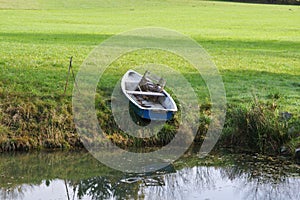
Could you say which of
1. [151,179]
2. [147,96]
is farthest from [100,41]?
[151,179]

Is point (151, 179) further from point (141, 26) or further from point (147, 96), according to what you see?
point (141, 26)

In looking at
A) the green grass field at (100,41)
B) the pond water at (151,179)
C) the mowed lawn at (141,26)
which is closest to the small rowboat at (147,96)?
the green grass field at (100,41)

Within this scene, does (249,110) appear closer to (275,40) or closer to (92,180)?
→ (92,180)

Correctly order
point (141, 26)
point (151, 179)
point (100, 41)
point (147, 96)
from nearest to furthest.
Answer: point (151, 179)
point (147, 96)
point (100, 41)
point (141, 26)

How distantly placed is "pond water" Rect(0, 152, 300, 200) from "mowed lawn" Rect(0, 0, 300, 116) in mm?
1978

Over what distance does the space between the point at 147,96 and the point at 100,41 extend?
36.1 feet

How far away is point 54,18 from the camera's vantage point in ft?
135

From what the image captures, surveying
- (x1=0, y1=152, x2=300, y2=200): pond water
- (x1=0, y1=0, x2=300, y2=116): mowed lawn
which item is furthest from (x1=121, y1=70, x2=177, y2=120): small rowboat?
(x1=0, y1=0, x2=300, y2=116): mowed lawn

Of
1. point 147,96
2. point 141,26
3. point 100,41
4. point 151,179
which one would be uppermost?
point 141,26

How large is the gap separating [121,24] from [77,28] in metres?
4.23

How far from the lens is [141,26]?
3606 centimetres

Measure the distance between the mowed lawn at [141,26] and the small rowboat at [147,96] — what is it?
5.76ft

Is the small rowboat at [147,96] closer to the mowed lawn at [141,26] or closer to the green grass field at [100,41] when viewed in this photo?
the green grass field at [100,41]

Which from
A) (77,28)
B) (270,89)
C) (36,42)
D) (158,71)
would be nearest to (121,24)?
(77,28)
